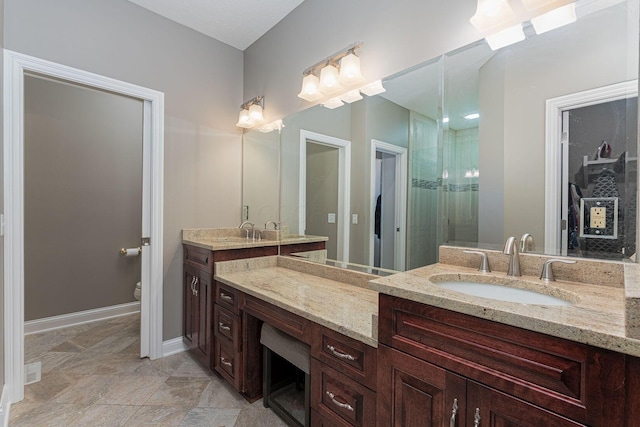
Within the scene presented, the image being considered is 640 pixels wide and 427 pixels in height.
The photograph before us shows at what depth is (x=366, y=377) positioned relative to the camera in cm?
110

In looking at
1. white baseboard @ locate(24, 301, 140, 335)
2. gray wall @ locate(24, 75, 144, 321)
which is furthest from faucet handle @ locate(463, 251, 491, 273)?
white baseboard @ locate(24, 301, 140, 335)

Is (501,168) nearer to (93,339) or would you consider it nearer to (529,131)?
(529,131)

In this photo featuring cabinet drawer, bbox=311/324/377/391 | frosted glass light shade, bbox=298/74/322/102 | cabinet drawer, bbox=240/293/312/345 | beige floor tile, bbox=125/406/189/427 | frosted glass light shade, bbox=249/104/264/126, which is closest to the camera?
cabinet drawer, bbox=311/324/377/391

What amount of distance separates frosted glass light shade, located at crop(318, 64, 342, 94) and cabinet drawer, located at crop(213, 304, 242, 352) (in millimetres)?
1610

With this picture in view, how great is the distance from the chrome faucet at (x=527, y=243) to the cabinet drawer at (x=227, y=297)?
1549 mm

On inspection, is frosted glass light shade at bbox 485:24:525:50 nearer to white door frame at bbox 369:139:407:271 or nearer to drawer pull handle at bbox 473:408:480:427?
white door frame at bbox 369:139:407:271

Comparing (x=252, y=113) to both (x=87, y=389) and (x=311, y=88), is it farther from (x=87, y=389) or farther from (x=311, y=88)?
(x=87, y=389)

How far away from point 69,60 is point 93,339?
2.37 m

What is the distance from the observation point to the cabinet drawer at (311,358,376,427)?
110cm

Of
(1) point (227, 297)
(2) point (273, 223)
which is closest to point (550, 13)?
(2) point (273, 223)

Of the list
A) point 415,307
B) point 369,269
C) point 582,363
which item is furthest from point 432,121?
point 582,363

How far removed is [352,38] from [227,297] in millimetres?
1883

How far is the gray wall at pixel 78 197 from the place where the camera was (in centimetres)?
279

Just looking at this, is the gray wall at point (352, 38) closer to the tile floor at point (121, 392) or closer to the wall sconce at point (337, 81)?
the wall sconce at point (337, 81)
